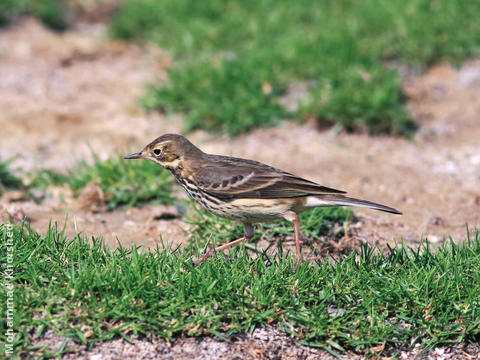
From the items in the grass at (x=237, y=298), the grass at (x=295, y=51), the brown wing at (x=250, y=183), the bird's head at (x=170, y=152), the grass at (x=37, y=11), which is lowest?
the grass at (x=237, y=298)

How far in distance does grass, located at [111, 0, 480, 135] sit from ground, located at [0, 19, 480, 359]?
0.75 feet

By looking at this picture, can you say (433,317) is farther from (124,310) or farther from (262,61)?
(262,61)

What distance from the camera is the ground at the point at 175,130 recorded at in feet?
22.2

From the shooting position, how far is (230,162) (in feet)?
19.2

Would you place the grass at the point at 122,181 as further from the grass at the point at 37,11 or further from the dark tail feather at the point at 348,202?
the grass at the point at 37,11

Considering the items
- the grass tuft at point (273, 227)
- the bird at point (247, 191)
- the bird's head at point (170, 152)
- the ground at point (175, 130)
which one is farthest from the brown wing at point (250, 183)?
the ground at point (175, 130)

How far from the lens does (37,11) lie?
1177 cm

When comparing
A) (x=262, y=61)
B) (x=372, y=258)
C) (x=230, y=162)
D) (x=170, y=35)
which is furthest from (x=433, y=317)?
(x=170, y=35)

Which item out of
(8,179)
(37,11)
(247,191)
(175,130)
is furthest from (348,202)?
(37,11)

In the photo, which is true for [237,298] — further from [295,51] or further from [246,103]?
[295,51]

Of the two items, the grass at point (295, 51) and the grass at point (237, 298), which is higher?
the grass at point (295, 51)

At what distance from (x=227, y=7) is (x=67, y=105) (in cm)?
355

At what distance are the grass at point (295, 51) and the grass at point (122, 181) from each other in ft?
5.37

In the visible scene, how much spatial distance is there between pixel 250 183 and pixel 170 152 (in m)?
0.77
